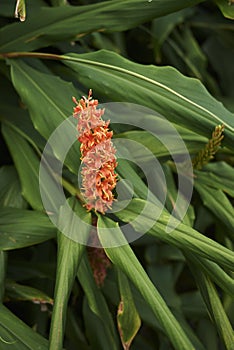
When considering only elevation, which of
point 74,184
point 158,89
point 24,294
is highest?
Result: point 158,89

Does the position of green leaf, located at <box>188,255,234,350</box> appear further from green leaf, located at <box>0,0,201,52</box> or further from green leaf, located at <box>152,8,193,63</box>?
green leaf, located at <box>152,8,193,63</box>

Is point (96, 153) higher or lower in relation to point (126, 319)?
higher

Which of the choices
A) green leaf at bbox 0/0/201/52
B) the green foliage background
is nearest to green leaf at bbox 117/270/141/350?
the green foliage background

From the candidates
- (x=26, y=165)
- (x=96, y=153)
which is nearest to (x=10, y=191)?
(x=26, y=165)

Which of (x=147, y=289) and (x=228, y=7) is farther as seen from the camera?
(x=228, y=7)

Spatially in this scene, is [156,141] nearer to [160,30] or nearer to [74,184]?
[74,184]

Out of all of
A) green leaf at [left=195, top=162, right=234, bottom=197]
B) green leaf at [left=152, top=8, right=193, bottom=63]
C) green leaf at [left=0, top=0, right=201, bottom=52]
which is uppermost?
green leaf at [left=0, top=0, right=201, bottom=52]

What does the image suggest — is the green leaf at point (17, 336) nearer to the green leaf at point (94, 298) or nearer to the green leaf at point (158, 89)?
the green leaf at point (94, 298)

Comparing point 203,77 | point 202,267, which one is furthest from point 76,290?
point 203,77
